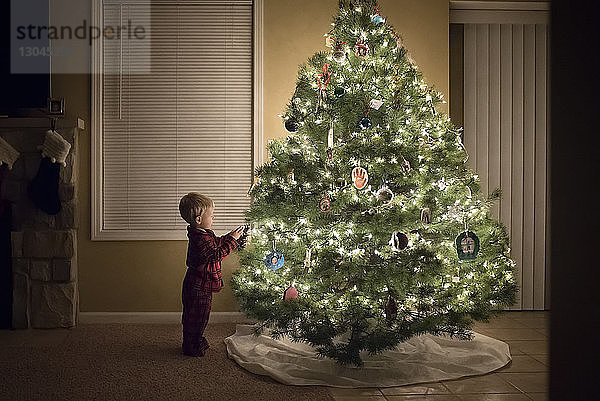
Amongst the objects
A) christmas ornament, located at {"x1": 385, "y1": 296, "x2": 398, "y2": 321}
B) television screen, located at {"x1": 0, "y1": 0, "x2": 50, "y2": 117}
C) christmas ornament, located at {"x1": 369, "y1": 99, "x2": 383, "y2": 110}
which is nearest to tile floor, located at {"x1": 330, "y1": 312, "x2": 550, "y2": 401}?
christmas ornament, located at {"x1": 385, "y1": 296, "x2": 398, "y2": 321}

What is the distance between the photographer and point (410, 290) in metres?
3.45

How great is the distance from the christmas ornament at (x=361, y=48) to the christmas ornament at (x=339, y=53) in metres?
0.07

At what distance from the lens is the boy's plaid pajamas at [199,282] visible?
389 centimetres

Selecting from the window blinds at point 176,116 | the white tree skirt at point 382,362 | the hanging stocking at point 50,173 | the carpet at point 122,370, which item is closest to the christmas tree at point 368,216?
the white tree skirt at point 382,362

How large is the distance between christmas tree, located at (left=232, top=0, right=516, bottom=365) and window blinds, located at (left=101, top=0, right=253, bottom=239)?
113 cm

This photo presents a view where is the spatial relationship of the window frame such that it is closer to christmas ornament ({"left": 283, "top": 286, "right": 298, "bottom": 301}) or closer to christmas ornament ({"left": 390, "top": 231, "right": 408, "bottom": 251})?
christmas ornament ({"left": 283, "top": 286, "right": 298, "bottom": 301})

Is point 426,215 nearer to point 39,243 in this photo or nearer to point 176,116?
point 176,116

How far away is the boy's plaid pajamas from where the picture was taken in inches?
153

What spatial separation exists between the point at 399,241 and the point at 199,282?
4.01 ft

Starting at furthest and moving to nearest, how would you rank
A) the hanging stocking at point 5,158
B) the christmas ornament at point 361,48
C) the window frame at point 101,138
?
the window frame at point 101,138, the hanging stocking at point 5,158, the christmas ornament at point 361,48

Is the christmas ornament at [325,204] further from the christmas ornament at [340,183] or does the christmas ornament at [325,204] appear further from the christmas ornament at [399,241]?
the christmas ornament at [399,241]

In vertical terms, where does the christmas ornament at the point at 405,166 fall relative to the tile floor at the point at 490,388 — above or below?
above

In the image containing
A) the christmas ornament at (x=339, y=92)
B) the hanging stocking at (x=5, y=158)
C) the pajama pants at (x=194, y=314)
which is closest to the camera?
the christmas ornament at (x=339, y=92)

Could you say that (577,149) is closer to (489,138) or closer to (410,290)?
(410,290)
